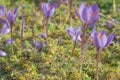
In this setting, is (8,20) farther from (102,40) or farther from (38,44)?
(102,40)

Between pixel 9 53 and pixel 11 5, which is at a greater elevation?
pixel 11 5

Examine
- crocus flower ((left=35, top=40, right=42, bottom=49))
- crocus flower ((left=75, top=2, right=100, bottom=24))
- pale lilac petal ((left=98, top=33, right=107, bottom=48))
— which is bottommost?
crocus flower ((left=35, top=40, right=42, bottom=49))

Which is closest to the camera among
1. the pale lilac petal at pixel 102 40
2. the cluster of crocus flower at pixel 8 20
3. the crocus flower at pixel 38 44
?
the pale lilac petal at pixel 102 40

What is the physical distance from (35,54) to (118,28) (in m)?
1.08

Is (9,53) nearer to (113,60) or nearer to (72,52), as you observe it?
(72,52)

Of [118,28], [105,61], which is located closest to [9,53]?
[105,61]

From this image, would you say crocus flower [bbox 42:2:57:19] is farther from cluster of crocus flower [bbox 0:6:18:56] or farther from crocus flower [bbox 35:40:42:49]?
crocus flower [bbox 35:40:42:49]

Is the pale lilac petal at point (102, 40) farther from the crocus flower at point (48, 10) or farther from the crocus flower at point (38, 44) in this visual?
the crocus flower at point (38, 44)

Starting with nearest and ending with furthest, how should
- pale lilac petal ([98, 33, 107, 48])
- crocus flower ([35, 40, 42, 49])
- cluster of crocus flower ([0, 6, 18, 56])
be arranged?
pale lilac petal ([98, 33, 107, 48]), cluster of crocus flower ([0, 6, 18, 56]), crocus flower ([35, 40, 42, 49])

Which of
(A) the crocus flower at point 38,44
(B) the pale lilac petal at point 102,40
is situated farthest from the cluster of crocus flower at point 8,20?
(B) the pale lilac petal at point 102,40

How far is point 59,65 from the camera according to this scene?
9.59ft

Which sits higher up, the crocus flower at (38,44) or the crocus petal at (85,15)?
the crocus petal at (85,15)

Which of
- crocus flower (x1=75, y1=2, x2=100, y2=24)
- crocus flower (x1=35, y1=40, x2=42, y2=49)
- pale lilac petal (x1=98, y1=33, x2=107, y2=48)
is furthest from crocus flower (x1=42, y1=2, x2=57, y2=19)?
pale lilac petal (x1=98, y1=33, x2=107, y2=48)

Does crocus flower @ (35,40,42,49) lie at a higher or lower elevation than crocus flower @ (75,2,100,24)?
lower
